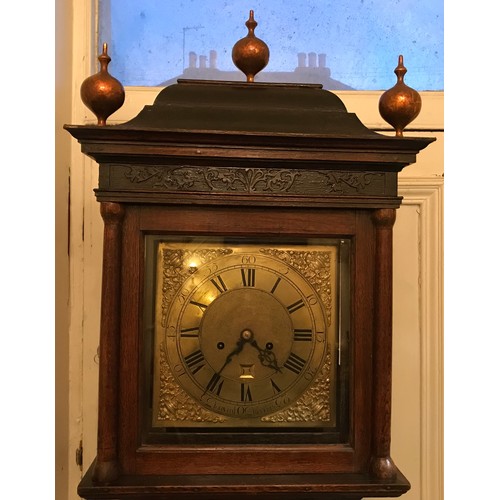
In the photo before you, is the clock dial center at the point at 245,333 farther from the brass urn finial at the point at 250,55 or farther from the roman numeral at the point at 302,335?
the brass urn finial at the point at 250,55

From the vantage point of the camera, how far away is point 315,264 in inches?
41.0

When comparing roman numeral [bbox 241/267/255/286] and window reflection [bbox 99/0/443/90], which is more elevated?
window reflection [bbox 99/0/443/90]

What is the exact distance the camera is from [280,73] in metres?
1.57

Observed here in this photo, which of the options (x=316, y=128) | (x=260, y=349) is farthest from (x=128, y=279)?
(x=316, y=128)

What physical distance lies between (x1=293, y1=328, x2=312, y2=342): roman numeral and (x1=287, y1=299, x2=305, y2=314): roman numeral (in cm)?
3

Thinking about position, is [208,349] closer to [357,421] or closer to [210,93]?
[357,421]

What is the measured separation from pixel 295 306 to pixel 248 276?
10 centimetres

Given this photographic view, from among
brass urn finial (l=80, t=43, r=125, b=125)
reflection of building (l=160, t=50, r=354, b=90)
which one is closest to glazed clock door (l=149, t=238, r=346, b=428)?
brass urn finial (l=80, t=43, r=125, b=125)

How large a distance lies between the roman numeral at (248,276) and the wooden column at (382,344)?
210mm

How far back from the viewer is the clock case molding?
0.98m

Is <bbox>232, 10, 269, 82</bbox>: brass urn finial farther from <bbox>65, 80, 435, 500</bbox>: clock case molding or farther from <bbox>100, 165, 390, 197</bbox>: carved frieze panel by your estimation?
<bbox>100, 165, 390, 197</bbox>: carved frieze panel

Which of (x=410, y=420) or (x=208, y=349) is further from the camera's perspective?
(x=410, y=420)

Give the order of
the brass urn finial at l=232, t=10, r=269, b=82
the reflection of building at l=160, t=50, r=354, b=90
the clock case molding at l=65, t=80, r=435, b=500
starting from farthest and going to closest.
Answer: the reflection of building at l=160, t=50, r=354, b=90, the brass urn finial at l=232, t=10, r=269, b=82, the clock case molding at l=65, t=80, r=435, b=500
